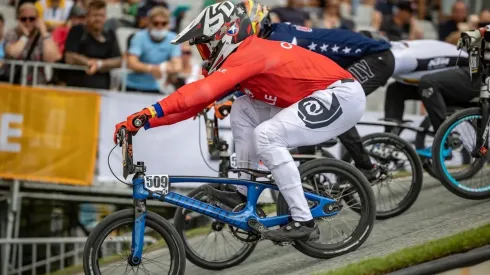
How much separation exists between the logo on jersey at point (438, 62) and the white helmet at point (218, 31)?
301 cm

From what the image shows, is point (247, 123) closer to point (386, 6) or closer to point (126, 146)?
point (126, 146)

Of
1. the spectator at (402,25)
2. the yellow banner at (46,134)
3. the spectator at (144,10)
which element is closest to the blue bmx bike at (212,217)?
the yellow banner at (46,134)

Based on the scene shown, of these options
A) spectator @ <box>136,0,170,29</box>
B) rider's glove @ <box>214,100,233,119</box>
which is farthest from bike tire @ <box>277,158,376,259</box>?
spectator @ <box>136,0,170,29</box>

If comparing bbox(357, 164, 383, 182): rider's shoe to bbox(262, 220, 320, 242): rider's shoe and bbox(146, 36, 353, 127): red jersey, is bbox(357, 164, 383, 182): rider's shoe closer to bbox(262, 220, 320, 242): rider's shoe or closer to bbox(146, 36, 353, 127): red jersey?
bbox(146, 36, 353, 127): red jersey

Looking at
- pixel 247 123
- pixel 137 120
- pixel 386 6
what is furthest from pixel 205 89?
pixel 386 6

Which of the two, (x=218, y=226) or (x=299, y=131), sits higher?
(x=299, y=131)

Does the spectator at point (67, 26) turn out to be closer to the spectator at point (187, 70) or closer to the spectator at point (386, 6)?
the spectator at point (187, 70)

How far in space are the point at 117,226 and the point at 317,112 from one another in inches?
70.5

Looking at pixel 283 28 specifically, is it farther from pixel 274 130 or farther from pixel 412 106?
pixel 412 106

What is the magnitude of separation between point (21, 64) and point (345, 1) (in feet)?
22.4

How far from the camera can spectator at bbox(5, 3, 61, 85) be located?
1266 centimetres

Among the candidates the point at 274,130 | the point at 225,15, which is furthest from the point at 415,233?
the point at 225,15

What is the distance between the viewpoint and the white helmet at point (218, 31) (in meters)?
7.74

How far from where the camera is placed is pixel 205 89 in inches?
291
